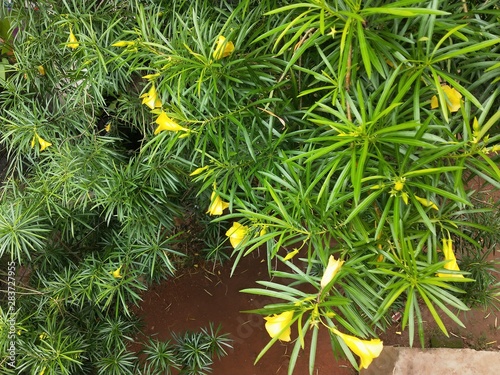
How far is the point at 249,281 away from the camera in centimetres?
276

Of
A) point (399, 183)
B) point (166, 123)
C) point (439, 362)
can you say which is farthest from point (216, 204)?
point (439, 362)

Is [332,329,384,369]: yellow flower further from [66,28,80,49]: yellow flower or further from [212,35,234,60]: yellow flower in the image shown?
[66,28,80,49]: yellow flower

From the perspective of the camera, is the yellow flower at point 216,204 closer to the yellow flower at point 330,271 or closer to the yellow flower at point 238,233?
the yellow flower at point 238,233

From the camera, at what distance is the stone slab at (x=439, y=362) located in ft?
7.39

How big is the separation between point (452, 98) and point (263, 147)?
565 mm

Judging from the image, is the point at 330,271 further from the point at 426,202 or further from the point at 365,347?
the point at 426,202

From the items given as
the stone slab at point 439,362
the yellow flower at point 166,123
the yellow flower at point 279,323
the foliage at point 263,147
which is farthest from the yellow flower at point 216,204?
the stone slab at point 439,362

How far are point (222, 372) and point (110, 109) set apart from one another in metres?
1.74

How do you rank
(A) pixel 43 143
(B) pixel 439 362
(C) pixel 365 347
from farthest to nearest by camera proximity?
(B) pixel 439 362 → (A) pixel 43 143 → (C) pixel 365 347

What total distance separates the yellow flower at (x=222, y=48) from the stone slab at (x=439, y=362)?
1959mm

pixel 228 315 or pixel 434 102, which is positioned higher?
pixel 434 102

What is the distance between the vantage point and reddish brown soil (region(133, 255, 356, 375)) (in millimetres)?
2619

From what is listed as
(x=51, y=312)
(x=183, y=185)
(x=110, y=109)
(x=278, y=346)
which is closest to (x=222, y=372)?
(x=278, y=346)

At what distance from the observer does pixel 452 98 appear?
99 centimetres
